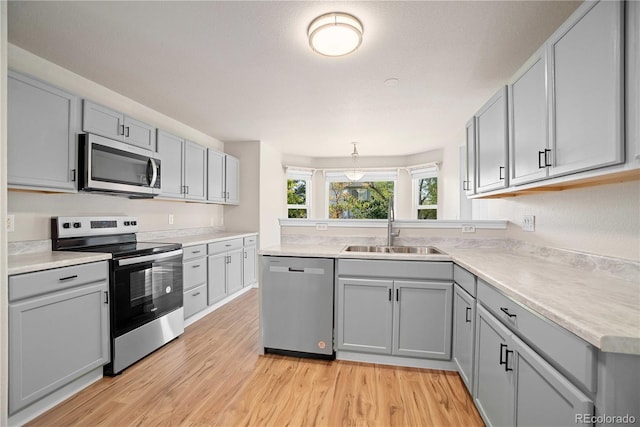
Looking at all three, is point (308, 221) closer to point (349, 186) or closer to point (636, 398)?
point (636, 398)

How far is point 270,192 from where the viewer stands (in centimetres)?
535

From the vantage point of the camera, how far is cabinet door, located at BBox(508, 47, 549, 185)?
61.8 inches

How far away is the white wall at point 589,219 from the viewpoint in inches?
57.3

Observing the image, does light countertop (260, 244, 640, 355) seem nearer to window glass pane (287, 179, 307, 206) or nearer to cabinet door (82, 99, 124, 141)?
cabinet door (82, 99, 124, 141)

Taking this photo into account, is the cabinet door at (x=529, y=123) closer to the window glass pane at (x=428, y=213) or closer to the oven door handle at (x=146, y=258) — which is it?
the oven door handle at (x=146, y=258)

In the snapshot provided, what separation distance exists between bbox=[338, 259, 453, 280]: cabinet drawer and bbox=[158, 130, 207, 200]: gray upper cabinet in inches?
86.8

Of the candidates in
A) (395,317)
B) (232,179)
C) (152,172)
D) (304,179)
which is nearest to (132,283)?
(152,172)

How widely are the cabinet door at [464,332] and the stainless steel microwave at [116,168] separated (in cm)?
285

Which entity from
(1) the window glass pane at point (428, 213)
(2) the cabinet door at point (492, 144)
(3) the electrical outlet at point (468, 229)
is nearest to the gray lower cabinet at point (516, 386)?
(2) the cabinet door at point (492, 144)

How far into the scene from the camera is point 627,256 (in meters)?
1.46

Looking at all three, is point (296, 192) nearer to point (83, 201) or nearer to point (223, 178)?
point (223, 178)

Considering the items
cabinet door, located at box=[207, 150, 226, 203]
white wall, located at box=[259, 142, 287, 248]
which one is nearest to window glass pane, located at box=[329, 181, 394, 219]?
white wall, located at box=[259, 142, 287, 248]

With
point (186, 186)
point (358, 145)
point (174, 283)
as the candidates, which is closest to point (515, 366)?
point (174, 283)

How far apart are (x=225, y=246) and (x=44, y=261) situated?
6.93 ft
